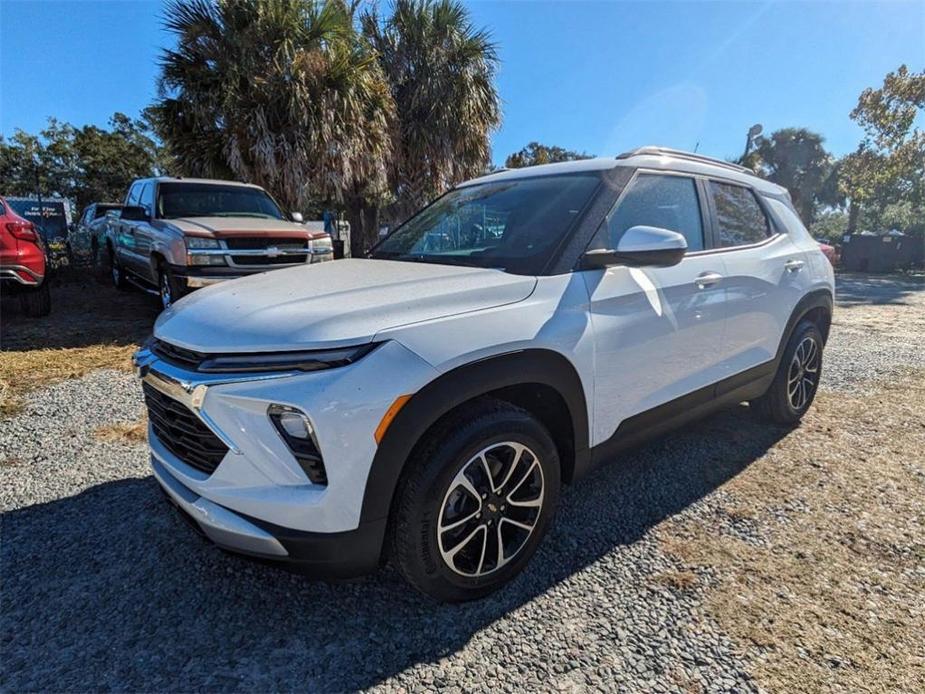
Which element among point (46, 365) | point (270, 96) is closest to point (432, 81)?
point (270, 96)

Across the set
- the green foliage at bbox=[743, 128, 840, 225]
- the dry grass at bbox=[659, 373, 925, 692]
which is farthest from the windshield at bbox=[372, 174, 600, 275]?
the green foliage at bbox=[743, 128, 840, 225]

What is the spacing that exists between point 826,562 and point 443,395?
6.53 ft

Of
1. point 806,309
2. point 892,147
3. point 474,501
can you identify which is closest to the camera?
point 474,501

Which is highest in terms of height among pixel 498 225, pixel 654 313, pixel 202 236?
pixel 498 225

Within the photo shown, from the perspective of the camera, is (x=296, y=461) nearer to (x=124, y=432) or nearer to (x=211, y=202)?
(x=124, y=432)

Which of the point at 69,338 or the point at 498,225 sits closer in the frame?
the point at 498,225

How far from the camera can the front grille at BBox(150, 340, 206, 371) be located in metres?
1.82

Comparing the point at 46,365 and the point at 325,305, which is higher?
the point at 325,305

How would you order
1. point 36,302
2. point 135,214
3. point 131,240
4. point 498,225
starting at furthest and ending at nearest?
1. point 131,240
2. point 36,302
3. point 135,214
4. point 498,225

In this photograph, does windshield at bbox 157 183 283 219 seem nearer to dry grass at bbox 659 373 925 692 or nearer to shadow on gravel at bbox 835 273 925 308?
dry grass at bbox 659 373 925 692

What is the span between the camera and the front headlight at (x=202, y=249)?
5848 mm

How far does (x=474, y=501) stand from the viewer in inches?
79.0

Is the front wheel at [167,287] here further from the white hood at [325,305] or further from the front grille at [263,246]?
the white hood at [325,305]

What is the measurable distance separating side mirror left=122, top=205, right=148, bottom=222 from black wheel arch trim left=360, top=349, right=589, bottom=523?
6.60 metres
